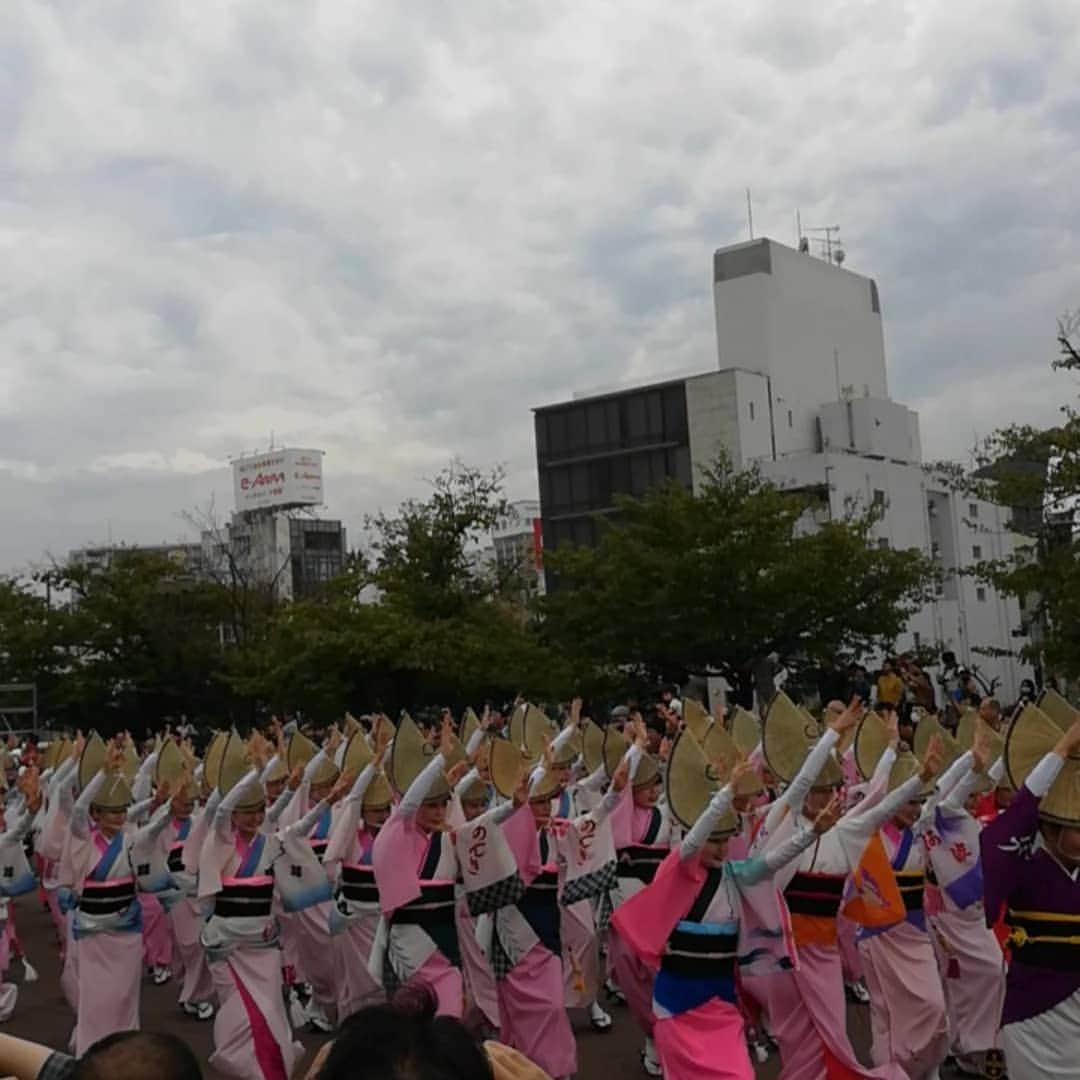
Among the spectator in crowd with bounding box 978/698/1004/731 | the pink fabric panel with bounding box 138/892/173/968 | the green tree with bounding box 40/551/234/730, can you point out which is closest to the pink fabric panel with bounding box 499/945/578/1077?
the spectator in crowd with bounding box 978/698/1004/731

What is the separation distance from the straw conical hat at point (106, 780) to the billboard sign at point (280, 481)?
55.0 metres

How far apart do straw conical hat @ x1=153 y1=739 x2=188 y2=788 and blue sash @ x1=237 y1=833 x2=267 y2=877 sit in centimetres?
167

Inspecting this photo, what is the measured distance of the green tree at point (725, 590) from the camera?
2233 centimetres

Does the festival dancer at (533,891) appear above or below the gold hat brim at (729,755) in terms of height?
below

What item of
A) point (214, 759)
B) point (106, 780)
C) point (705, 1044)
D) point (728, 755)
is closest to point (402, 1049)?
point (705, 1044)

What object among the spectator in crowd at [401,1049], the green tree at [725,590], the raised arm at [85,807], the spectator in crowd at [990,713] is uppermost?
the green tree at [725,590]

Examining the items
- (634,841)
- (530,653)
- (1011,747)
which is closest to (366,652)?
(530,653)

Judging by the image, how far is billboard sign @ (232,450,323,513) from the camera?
211 ft

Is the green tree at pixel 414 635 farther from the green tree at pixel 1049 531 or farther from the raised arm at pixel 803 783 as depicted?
the raised arm at pixel 803 783

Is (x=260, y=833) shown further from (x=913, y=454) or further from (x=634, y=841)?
(x=913, y=454)

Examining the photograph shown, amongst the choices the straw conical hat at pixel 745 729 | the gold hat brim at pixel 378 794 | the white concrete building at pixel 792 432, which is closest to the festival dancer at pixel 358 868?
the gold hat brim at pixel 378 794

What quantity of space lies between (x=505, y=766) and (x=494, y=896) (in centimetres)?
77

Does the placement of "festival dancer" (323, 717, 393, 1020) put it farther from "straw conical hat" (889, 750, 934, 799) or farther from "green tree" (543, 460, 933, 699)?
"green tree" (543, 460, 933, 699)

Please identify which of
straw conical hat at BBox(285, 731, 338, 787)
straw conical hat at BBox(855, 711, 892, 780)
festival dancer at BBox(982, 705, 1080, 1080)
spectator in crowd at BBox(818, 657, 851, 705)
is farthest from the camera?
spectator in crowd at BBox(818, 657, 851, 705)
